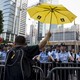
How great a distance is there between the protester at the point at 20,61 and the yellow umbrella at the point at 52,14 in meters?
1.79

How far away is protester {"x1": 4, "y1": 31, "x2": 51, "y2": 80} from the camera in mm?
3988

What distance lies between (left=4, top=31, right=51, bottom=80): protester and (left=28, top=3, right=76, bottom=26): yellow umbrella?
70.5 inches

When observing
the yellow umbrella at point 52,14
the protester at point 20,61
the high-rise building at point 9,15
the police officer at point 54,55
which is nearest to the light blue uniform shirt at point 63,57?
the police officer at point 54,55

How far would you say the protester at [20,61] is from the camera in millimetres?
3988

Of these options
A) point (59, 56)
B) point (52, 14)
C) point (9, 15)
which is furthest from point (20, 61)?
point (9, 15)

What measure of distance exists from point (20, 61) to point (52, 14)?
7.46 feet

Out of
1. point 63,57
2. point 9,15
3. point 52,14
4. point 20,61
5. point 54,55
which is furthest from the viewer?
point 9,15

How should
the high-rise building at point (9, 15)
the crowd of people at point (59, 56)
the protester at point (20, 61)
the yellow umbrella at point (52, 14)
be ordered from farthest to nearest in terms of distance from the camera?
the high-rise building at point (9, 15) → the crowd of people at point (59, 56) → the yellow umbrella at point (52, 14) → the protester at point (20, 61)

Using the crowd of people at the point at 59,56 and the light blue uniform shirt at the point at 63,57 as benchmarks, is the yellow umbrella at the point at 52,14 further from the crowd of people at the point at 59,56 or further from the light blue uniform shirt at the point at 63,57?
the light blue uniform shirt at the point at 63,57

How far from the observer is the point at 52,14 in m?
5.91

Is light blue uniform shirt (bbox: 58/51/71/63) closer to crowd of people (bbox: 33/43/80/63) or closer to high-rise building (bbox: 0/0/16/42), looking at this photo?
crowd of people (bbox: 33/43/80/63)

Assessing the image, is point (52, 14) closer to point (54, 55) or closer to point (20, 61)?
point (20, 61)

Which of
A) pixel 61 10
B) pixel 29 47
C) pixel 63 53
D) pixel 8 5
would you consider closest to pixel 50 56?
pixel 63 53

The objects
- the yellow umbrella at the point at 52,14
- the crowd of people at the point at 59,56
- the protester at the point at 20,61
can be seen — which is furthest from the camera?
the crowd of people at the point at 59,56
